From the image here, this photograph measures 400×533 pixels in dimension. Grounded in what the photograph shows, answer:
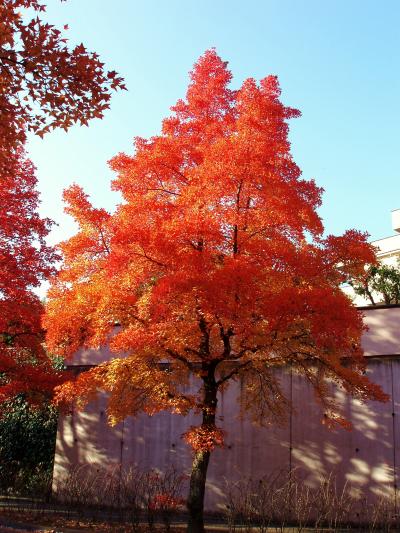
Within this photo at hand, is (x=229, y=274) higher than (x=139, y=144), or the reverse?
(x=139, y=144)

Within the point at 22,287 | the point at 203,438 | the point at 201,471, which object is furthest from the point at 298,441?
the point at 22,287

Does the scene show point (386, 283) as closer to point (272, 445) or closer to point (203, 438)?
point (272, 445)

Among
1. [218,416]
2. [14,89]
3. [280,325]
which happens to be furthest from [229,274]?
[218,416]

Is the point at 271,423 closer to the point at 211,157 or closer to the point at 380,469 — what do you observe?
the point at 380,469

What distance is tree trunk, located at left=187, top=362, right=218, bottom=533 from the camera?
437 inches

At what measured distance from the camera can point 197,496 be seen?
442 inches

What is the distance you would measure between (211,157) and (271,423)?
741 centimetres

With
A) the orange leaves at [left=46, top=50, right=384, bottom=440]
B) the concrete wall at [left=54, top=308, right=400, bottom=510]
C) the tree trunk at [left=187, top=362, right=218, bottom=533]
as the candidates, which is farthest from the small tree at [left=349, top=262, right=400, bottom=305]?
the tree trunk at [left=187, top=362, right=218, bottom=533]

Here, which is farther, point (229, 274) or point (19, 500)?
point (19, 500)

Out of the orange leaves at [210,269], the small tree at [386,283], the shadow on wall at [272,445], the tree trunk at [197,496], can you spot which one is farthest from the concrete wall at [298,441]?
the small tree at [386,283]

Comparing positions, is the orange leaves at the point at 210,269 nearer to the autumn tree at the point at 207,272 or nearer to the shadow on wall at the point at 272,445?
the autumn tree at the point at 207,272

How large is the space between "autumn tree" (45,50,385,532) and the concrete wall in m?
2.22

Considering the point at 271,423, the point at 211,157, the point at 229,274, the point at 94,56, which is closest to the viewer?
the point at 94,56

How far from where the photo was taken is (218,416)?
49.1 ft
